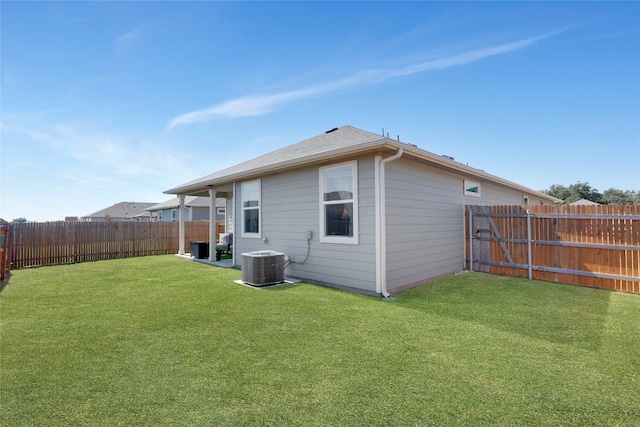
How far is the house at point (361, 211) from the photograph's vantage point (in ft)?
17.1

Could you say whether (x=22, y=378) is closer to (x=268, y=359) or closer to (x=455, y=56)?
(x=268, y=359)

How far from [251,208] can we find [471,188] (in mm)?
6235

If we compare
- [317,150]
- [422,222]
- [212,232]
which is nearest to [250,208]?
[212,232]

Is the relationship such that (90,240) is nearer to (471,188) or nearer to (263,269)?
(263,269)

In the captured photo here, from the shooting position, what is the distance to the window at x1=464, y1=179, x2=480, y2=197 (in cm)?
810

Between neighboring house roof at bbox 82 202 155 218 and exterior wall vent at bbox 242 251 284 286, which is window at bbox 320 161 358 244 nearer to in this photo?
exterior wall vent at bbox 242 251 284 286

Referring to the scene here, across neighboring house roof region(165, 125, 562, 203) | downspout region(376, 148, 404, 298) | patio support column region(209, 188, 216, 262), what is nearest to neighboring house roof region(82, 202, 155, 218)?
neighboring house roof region(165, 125, 562, 203)

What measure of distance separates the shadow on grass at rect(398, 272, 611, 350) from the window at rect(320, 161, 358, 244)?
1.57m

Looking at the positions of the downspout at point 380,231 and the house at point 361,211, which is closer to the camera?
the downspout at point 380,231

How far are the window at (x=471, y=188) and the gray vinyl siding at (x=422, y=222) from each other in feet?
0.50

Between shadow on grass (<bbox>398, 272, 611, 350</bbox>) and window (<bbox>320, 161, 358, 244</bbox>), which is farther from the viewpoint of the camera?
window (<bbox>320, 161, 358, 244</bbox>)

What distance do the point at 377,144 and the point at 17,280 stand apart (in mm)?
8793

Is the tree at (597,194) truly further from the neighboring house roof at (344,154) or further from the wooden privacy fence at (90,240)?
the wooden privacy fence at (90,240)

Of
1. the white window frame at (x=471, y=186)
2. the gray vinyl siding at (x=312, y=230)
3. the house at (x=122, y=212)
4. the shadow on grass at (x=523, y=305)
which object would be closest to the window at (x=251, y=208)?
the gray vinyl siding at (x=312, y=230)
